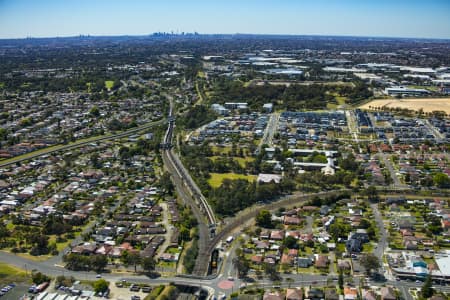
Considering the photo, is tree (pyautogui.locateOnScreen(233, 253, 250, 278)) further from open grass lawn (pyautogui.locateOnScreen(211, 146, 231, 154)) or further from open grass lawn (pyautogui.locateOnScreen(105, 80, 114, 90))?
open grass lawn (pyautogui.locateOnScreen(105, 80, 114, 90))

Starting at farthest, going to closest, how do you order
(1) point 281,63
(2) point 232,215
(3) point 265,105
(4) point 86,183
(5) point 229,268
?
1. (1) point 281,63
2. (3) point 265,105
3. (4) point 86,183
4. (2) point 232,215
5. (5) point 229,268

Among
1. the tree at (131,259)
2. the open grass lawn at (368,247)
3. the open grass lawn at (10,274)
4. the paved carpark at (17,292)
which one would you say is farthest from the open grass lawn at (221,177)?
the paved carpark at (17,292)

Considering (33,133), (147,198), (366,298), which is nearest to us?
(366,298)

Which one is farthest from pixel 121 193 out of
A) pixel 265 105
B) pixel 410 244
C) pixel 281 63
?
pixel 281 63

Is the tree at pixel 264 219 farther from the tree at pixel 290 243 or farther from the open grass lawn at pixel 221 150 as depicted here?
the open grass lawn at pixel 221 150

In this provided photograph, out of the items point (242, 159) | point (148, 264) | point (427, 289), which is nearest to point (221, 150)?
point (242, 159)

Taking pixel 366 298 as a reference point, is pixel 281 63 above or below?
above

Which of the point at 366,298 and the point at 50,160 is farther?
the point at 50,160

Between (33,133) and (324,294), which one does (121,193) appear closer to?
(324,294)
